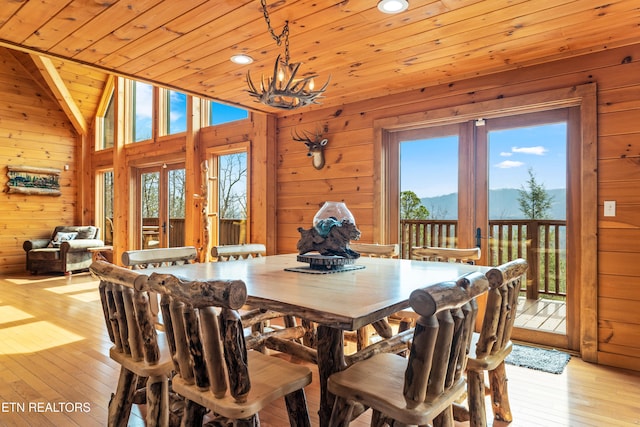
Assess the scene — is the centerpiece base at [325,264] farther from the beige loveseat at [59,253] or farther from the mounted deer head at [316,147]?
the beige loveseat at [59,253]

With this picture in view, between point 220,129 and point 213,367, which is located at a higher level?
point 220,129

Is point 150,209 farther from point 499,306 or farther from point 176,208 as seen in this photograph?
point 499,306

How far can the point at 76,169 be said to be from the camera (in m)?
8.43

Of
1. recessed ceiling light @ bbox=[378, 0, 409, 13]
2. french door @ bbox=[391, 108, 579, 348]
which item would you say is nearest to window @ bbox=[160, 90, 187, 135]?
french door @ bbox=[391, 108, 579, 348]

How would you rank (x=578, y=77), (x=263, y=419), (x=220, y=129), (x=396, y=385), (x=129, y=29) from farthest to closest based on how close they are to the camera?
(x=220, y=129) → (x=578, y=77) → (x=129, y=29) → (x=263, y=419) → (x=396, y=385)

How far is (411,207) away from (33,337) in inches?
150

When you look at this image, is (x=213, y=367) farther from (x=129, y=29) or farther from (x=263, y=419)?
(x=129, y=29)

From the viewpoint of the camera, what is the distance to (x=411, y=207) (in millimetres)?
4117

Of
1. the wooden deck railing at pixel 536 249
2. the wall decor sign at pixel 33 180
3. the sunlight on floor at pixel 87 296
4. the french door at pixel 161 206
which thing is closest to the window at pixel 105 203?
the wall decor sign at pixel 33 180

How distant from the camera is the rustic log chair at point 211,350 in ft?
3.73

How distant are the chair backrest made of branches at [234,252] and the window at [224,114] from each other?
9.10 ft

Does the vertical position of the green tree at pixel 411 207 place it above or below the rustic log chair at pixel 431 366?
above

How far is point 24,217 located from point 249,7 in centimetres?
760

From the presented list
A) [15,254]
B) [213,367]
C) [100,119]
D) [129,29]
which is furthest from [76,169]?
[213,367]
